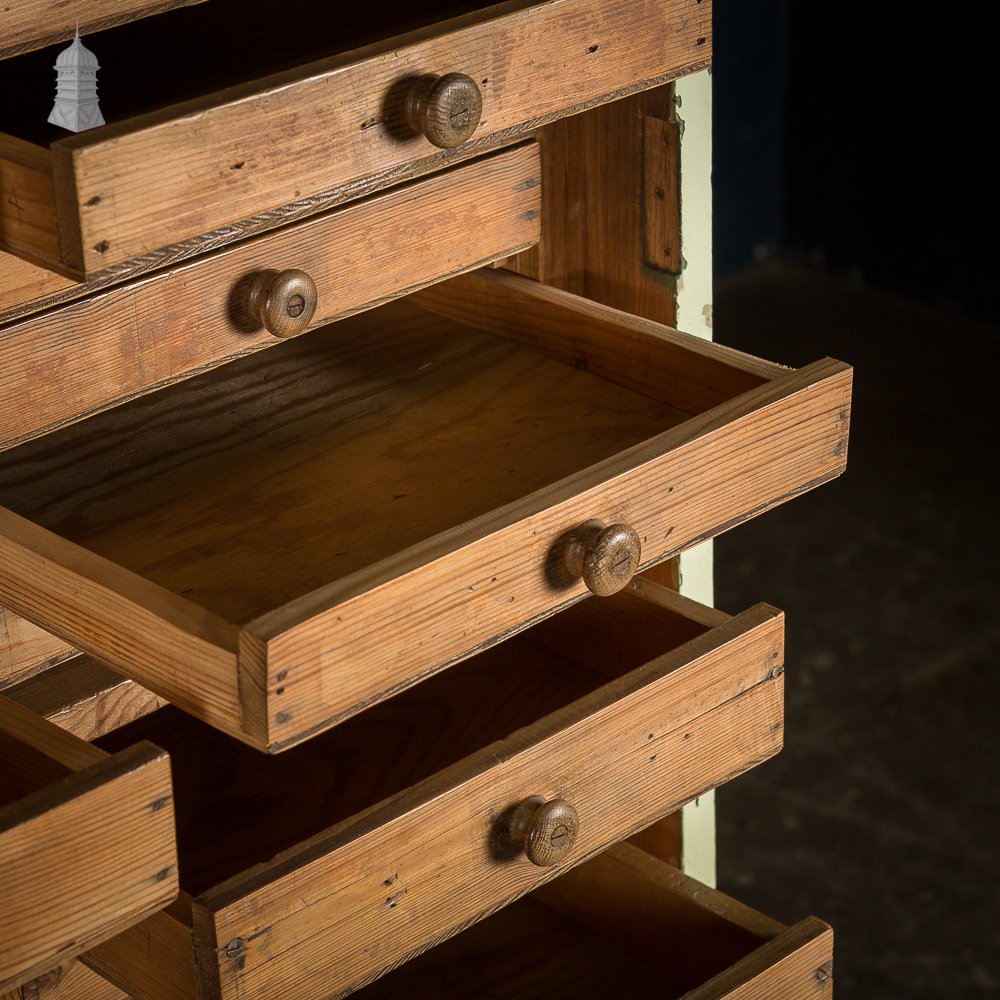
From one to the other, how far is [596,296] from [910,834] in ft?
3.40

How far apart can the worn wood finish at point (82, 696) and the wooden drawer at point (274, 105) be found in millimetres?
469

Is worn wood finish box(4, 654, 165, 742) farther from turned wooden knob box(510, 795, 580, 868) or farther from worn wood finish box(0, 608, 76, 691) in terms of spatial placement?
turned wooden knob box(510, 795, 580, 868)

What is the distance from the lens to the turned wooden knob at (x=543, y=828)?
1325 mm

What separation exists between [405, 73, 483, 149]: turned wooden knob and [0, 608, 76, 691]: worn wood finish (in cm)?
48

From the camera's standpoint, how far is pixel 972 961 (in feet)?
7.31

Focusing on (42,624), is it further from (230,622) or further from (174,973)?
(174,973)

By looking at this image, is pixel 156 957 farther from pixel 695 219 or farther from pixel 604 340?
pixel 695 219

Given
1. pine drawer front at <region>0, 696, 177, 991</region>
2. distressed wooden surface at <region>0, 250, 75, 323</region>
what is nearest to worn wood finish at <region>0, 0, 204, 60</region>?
distressed wooden surface at <region>0, 250, 75, 323</region>

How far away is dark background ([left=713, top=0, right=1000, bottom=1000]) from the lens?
237cm

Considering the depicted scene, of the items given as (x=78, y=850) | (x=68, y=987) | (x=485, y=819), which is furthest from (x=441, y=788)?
(x=68, y=987)

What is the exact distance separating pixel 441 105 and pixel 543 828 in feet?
1.60

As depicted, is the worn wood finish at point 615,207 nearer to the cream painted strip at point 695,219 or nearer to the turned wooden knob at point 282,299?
the cream painted strip at point 695,219

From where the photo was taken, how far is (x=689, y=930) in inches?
62.7

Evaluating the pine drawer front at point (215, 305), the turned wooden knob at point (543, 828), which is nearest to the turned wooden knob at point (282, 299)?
the pine drawer front at point (215, 305)
